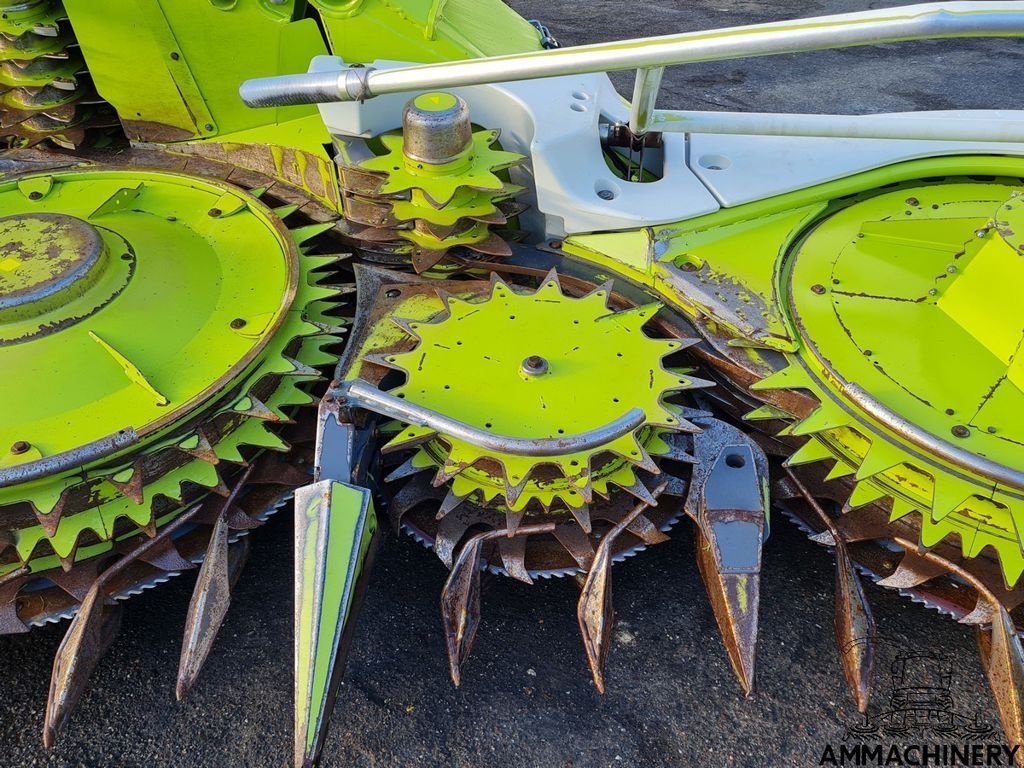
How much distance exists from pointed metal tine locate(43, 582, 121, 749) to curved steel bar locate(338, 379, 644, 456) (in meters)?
0.91

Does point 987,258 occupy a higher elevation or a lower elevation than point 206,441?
higher

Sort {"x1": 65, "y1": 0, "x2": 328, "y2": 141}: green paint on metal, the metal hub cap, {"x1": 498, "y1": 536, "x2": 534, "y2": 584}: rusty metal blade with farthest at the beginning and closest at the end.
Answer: {"x1": 65, "y1": 0, "x2": 328, "y2": 141}: green paint on metal, the metal hub cap, {"x1": 498, "y1": 536, "x2": 534, "y2": 584}: rusty metal blade

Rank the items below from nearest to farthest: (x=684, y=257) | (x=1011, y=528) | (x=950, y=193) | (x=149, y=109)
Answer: (x=1011, y=528) < (x=684, y=257) < (x=950, y=193) < (x=149, y=109)

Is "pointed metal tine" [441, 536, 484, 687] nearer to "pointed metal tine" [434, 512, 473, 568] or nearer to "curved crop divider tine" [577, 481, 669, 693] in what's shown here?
"pointed metal tine" [434, 512, 473, 568]

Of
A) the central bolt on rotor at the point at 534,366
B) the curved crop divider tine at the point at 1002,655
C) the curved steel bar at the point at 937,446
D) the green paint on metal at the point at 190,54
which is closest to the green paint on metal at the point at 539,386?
the central bolt on rotor at the point at 534,366

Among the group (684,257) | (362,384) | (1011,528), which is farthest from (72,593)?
(1011,528)

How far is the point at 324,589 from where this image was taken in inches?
75.5

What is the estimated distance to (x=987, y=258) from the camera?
7.06ft

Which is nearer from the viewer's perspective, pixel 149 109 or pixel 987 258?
pixel 987 258

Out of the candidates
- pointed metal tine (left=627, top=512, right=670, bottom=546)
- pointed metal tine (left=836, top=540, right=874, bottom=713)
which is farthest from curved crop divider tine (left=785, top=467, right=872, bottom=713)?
pointed metal tine (left=627, top=512, right=670, bottom=546)

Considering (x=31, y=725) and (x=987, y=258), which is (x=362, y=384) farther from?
(x=987, y=258)

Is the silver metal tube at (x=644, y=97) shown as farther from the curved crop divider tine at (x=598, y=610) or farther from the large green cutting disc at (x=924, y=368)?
the curved crop divider tine at (x=598, y=610)

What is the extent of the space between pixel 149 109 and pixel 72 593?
177 cm

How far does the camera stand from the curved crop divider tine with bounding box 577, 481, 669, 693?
201 cm
